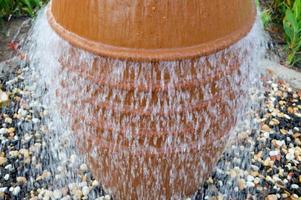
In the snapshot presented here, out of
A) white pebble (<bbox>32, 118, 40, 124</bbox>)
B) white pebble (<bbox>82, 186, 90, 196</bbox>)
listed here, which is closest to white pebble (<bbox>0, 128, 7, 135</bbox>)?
white pebble (<bbox>32, 118, 40, 124</bbox>)

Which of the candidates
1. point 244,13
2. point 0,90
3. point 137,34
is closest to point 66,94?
point 137,34

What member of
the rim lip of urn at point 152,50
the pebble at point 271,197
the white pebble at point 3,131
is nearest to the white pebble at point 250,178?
the pebble at point 271,197

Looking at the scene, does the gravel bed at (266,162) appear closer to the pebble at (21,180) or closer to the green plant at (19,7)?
the pebble at (21,180)

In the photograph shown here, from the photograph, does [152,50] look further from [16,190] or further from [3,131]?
[3,131]

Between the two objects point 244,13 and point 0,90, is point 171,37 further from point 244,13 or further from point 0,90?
point 0,90

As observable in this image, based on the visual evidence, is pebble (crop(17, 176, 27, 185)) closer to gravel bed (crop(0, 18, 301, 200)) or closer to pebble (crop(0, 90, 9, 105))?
gravel bed (crop(0, 18, 301, 200))

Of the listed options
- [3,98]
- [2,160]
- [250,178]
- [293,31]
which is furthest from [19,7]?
[250,178]

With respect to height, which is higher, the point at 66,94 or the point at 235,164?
the point at 66,94
